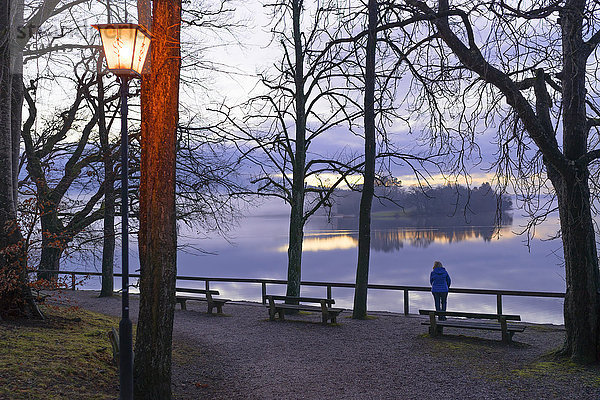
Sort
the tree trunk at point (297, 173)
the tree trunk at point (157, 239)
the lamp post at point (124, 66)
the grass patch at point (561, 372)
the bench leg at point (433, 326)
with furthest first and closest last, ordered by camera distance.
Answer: the tree trunk at point (297, 173) → the bench leg at point (433, 326) → the grass patch at point (561, 372) → the tree trunk at point (157, 239) → the lamp post at point (124, 66)

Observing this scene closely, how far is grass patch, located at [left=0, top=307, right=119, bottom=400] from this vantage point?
5707 mm

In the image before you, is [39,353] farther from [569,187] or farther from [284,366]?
[569,187]

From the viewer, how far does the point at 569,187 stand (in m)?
7.96

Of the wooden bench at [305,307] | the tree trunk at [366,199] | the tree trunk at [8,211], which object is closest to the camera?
the tree trunk at [8,211]

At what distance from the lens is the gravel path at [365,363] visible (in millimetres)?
6734

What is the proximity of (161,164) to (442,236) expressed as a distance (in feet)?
350

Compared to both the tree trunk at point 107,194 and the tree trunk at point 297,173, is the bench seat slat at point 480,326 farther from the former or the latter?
the tree trunk at point 107,194

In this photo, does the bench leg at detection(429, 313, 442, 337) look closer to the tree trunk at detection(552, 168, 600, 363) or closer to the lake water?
the tree trunk at detection(552, 168, 600, 363)

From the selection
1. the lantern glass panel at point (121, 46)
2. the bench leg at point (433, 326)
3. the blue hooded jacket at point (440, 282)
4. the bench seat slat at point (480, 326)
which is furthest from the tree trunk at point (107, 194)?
the bench seat slat at point (480, 326)

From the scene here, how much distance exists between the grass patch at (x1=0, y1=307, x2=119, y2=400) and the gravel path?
45.3 inches

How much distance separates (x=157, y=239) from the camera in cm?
586

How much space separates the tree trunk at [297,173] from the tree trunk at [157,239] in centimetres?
793

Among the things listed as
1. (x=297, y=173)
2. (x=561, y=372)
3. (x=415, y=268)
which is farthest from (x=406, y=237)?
(x=561, y=372)

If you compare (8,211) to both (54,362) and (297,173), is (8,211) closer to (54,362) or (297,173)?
(54,362)
